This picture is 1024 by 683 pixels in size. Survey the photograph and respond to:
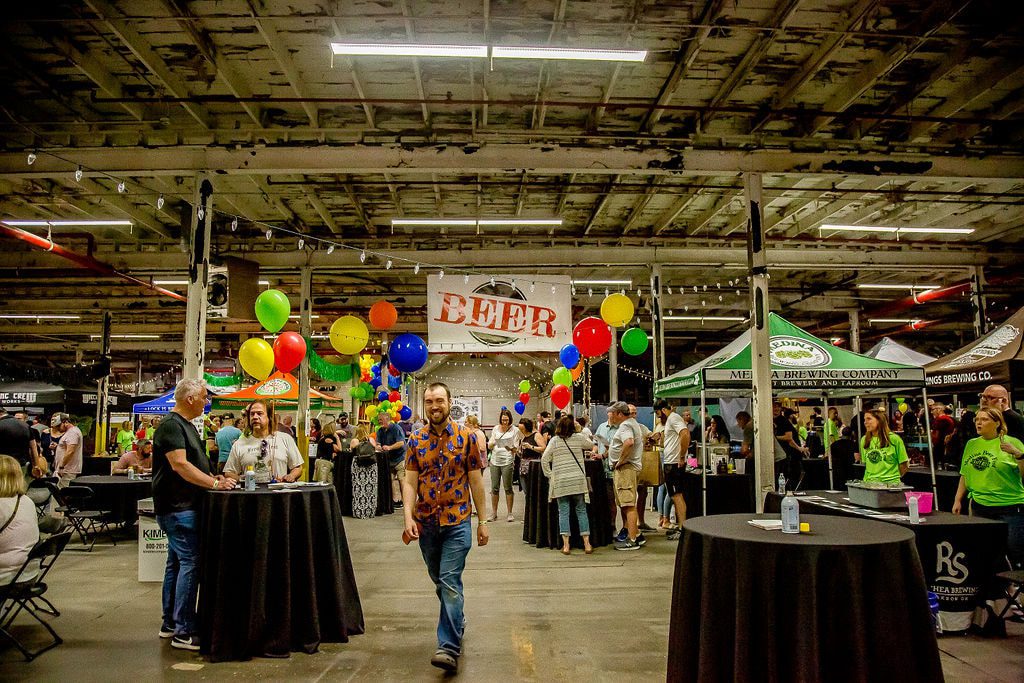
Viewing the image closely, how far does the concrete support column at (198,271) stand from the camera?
777cm

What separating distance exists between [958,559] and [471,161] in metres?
6.15

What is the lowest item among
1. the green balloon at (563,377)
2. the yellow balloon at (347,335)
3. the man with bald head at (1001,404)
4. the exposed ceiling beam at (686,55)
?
the man with bald head at (1001,404)

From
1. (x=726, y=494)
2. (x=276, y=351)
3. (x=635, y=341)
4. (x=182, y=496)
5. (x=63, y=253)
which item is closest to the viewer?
(x=182, y=496)

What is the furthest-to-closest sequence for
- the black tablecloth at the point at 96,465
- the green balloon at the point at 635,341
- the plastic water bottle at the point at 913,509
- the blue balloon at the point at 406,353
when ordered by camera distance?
the green balloon at the point at 635,341 < the black tablecloth at the point at 96,465 < the blue balloon at the point at 406,353 < the plastic water bottle at the point at 913,509

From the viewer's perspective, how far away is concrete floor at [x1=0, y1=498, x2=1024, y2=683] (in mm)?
3703

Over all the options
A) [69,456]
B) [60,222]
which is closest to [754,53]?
[60,222]

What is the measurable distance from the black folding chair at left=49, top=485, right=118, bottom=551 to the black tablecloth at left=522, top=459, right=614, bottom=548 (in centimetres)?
478

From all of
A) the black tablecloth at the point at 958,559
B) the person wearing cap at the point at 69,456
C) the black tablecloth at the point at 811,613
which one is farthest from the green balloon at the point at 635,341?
the person wearing cap at the point at 69,456

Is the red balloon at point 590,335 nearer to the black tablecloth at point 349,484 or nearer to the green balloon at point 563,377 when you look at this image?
the green balloon at point 563,377

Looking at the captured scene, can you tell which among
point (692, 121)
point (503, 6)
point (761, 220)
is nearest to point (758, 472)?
point (761, 220)

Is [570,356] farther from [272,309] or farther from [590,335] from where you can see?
[272,309]

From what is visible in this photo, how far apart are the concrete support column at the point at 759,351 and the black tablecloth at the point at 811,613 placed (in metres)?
5.21

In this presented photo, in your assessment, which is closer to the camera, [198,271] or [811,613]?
[811,613]

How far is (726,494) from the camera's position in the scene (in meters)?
8.05
